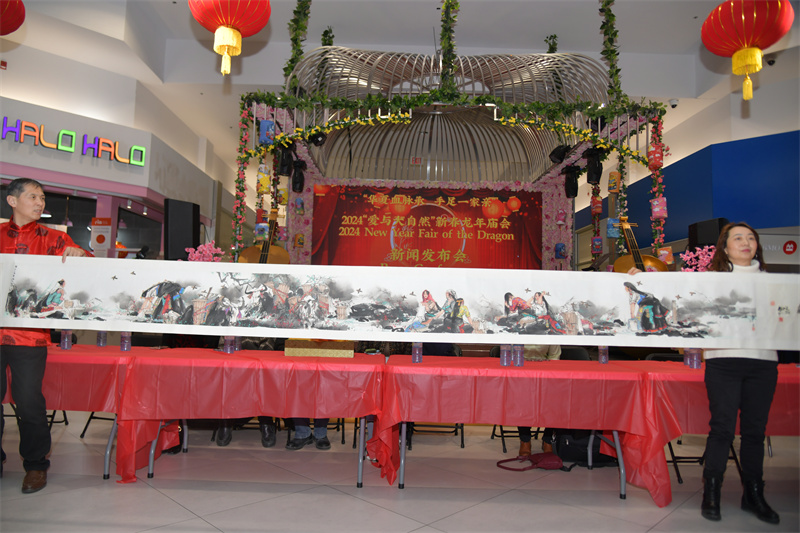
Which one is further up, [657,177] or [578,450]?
[657,177]

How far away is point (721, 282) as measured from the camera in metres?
2.96

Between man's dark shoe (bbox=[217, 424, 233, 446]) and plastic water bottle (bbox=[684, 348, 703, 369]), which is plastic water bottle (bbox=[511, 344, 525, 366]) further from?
man's dark shoe (bbox=[217, 424, 233, 446])

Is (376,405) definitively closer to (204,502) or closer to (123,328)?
(204,502)

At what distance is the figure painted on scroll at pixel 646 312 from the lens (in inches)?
118

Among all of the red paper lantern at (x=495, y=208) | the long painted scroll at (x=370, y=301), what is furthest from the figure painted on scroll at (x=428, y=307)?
the red paper lantern at (x=495, y=208)

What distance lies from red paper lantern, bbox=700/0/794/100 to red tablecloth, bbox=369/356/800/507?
10.1ft

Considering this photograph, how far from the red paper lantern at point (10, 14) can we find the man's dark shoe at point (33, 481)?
4.24 meters

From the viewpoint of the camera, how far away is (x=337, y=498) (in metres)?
2.99

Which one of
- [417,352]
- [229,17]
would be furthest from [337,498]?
[229,17]

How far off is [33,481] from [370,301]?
226 centimetres

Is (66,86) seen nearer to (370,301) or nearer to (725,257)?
(370,301)

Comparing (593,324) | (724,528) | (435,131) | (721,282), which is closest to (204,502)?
(593,324)

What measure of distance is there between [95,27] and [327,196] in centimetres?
469

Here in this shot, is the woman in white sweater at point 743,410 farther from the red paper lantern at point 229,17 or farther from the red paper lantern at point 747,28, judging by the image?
the red paper lantern at point 229,17
